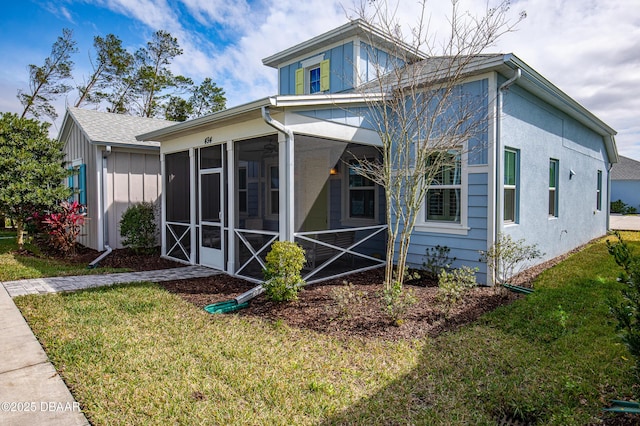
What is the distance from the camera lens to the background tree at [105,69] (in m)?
22.8

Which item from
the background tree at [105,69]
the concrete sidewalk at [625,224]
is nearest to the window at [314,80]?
the concrete sidewalk at [625,224]

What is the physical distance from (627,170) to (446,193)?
3174 centimetres

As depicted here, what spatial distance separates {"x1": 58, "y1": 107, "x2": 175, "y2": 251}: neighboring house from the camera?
9828 mm

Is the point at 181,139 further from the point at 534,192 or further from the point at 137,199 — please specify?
the point at 534,192

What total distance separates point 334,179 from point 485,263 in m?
3.56

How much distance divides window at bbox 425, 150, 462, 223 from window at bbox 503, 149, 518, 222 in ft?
2.87

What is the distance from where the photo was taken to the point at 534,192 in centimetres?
762

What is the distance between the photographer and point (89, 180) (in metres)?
10.4

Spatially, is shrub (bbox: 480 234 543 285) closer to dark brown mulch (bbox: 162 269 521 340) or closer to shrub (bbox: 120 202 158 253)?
dark brown mulch (bbox: 162 269 521 340)

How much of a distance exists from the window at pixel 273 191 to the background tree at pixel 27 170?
17.0 ft

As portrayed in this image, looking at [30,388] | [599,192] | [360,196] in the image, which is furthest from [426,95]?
[599,192]

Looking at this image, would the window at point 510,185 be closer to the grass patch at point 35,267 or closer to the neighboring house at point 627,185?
the grass patch at point 35,267

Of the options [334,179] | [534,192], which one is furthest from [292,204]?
[534,192]

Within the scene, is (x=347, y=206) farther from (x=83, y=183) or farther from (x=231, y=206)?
(x=83, y=183)
